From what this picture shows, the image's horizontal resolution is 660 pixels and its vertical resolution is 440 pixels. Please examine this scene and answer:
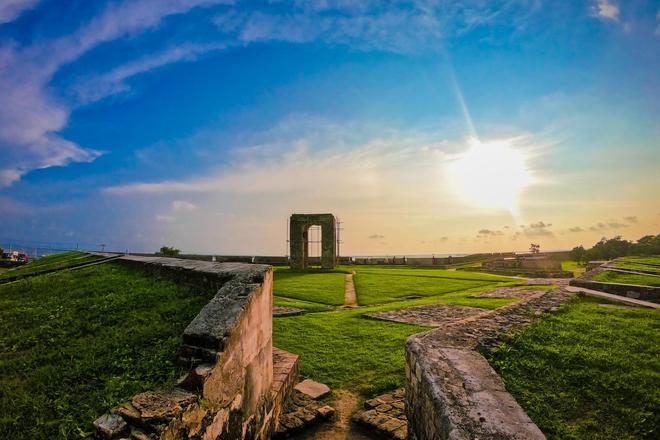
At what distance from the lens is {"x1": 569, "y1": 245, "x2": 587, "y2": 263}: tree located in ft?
121

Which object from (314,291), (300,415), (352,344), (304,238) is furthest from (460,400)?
(304,238)

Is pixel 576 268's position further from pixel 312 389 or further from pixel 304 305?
pixel 312 389

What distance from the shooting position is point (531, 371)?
14.9 ft

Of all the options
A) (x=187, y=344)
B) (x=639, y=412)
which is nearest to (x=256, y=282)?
(x=187, y=344)

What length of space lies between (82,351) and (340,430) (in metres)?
3.58

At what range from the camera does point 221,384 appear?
362 centimetres

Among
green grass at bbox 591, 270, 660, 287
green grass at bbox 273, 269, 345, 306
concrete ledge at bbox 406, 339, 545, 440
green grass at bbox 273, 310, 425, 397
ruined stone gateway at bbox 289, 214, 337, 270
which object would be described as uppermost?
ruined stone gateway at bbox 289, 214, 337, 270

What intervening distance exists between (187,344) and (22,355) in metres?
2.63

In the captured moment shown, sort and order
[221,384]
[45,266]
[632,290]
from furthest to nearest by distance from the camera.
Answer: [45,266]
[632,290]
[221,384]

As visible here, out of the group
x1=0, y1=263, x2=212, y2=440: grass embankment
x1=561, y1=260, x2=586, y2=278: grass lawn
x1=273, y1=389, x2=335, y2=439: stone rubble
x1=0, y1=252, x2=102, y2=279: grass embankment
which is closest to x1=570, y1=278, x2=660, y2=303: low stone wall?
x1=273, y1=389, x2=335, y2=439: stone rubble

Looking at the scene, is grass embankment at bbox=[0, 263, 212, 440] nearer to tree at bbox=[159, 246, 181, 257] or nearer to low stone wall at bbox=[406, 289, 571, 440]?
low stone wall at bbox=[406, 289, 571, 440]

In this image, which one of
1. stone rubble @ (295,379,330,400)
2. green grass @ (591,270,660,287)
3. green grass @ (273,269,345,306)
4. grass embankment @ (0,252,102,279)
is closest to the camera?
stone rubble @ (295,379,330,400)

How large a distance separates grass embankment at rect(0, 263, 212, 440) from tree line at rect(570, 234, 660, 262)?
4167cm

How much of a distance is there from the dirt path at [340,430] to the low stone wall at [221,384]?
581mm
